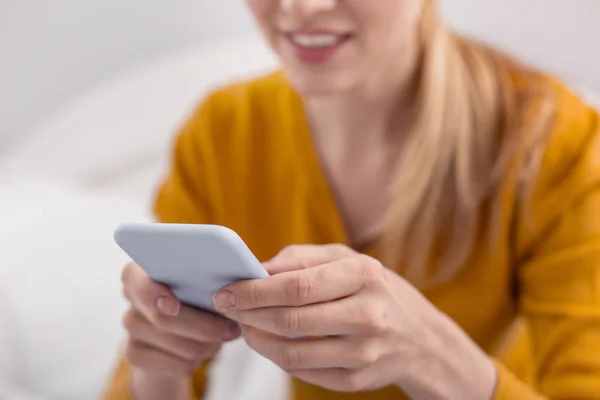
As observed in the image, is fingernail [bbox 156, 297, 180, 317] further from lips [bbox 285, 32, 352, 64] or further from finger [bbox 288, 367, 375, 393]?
lips [bbox 285, 32, 352, 64]

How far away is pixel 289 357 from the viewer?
359 mm

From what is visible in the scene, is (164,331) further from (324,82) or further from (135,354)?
(324,82)

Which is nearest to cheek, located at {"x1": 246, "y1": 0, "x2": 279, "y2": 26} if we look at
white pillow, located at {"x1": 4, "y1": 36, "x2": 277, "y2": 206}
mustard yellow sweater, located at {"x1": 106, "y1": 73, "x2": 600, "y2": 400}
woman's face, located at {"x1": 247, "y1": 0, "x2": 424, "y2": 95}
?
woman's face, located at {"x1": 247, "y1": 0, "x2": 424, "y2": 95}

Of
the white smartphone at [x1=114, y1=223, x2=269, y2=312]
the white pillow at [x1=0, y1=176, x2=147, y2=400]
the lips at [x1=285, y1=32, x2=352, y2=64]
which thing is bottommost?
the white pillow at [x1=0, y1=176, x2=147, y2=400]

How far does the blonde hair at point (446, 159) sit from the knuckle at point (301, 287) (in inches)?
7.7

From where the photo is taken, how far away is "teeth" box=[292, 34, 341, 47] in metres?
0.48

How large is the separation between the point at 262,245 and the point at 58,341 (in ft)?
0.85

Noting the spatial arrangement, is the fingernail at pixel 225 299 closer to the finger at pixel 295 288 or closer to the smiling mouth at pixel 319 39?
the finger at pixel 295 288

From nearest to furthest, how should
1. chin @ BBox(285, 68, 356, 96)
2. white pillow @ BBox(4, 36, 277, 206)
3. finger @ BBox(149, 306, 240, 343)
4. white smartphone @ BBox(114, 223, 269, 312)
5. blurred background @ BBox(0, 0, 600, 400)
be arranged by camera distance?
white smartphone @ BBox(114, 223, 269, 312)
finger @ BBox(149, 306, 240, 343)
chin @ BBox(285, 68, 356, 96)
blurred background @ BBox(0, 0, 600, 400)
white pillow @ BBox(4, 36, 277, 206)

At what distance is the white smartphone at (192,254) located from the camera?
291 millimetres

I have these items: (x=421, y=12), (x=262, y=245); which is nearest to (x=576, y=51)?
(x=421, y=12)

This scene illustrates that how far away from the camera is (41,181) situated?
0.85 m

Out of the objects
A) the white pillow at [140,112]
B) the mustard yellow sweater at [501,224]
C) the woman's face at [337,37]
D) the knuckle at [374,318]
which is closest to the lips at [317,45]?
the woman's face at [337,37]

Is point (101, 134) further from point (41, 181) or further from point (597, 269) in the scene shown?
point (597, 269)
